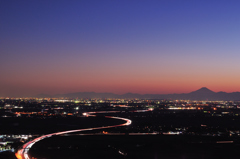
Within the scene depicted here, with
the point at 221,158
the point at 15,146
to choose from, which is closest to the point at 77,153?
the point at 15,146

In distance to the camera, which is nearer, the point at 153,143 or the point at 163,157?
the point at 163,157

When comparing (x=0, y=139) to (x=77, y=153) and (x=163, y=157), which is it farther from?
(x=163, y=157)

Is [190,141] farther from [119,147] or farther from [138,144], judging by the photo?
[119,147]

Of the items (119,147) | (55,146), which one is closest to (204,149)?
(119,147)

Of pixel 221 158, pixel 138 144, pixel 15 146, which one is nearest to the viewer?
pixel 221 158

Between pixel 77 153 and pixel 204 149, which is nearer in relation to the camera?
pixel 77 153

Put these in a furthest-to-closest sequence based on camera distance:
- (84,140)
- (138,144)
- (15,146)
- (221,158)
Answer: (84,140) < (138,144) < (15,146) < (221,158)

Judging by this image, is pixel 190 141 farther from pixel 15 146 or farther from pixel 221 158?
pixel 15 146

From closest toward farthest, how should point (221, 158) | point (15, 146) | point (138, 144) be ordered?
point (221, 158) < point (15, 146) < point (138, 144)

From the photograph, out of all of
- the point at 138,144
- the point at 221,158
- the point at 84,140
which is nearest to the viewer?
the point at 221,158
